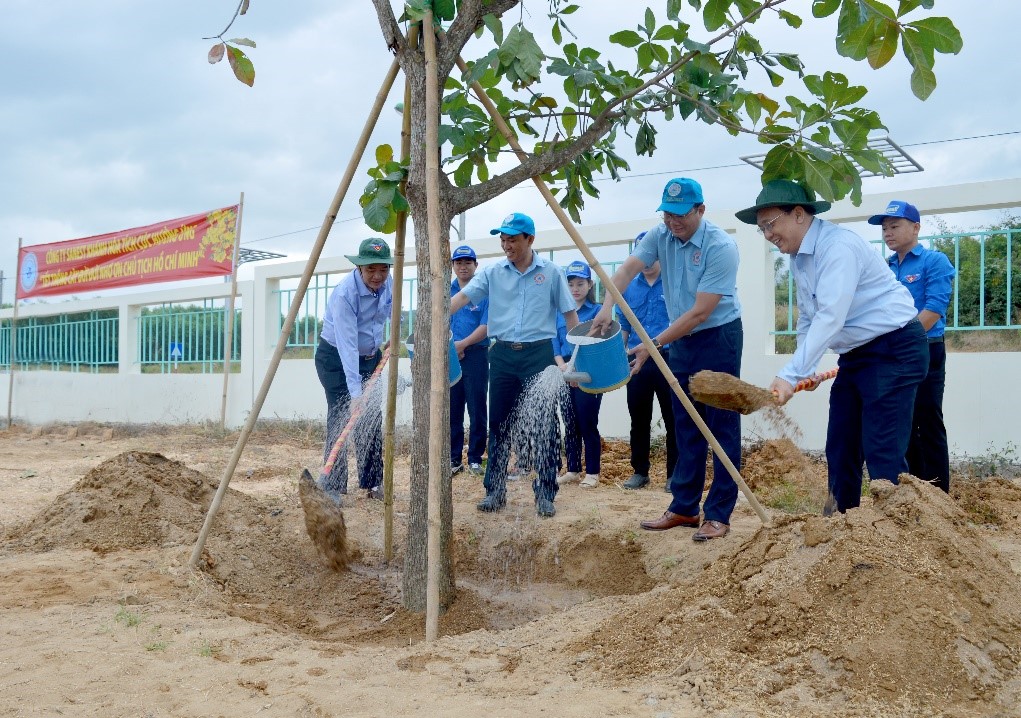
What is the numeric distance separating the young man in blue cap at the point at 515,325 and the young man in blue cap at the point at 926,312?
1.84m

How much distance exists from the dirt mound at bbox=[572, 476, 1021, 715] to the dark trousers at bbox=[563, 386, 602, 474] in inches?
126

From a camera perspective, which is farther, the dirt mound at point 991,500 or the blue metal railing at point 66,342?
the blue metal railing at point 66,342

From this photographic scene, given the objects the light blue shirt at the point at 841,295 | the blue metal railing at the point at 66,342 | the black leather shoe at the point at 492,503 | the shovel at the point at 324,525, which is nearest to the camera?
the light blue shirt at the point at 841,295

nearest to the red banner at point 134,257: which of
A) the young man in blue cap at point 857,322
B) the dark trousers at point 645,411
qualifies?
the dark trousers at point 645,411

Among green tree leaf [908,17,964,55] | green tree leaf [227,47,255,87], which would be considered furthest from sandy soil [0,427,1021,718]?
green tree leaf [227,47,255,87]

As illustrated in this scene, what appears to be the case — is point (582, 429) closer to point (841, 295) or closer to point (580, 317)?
point (580, 317)

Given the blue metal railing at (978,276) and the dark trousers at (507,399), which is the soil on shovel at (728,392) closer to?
the dark trousers at (507,399)

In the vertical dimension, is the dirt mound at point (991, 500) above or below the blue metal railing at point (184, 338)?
below

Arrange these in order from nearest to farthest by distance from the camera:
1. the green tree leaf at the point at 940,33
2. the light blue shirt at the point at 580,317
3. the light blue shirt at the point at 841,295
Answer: the green tree leaf at the point at 940,33
the light blue shirt at the point at 841,295
the light blue shirt at the point at 580,317

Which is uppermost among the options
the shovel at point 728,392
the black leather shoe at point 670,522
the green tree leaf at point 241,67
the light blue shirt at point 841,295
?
the green tree leaf at point 241,67

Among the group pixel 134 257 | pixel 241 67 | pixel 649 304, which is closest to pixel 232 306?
pixel 134 257

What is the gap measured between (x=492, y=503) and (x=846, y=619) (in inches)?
116

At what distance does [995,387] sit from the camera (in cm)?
618

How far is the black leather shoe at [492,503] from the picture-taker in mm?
4879
